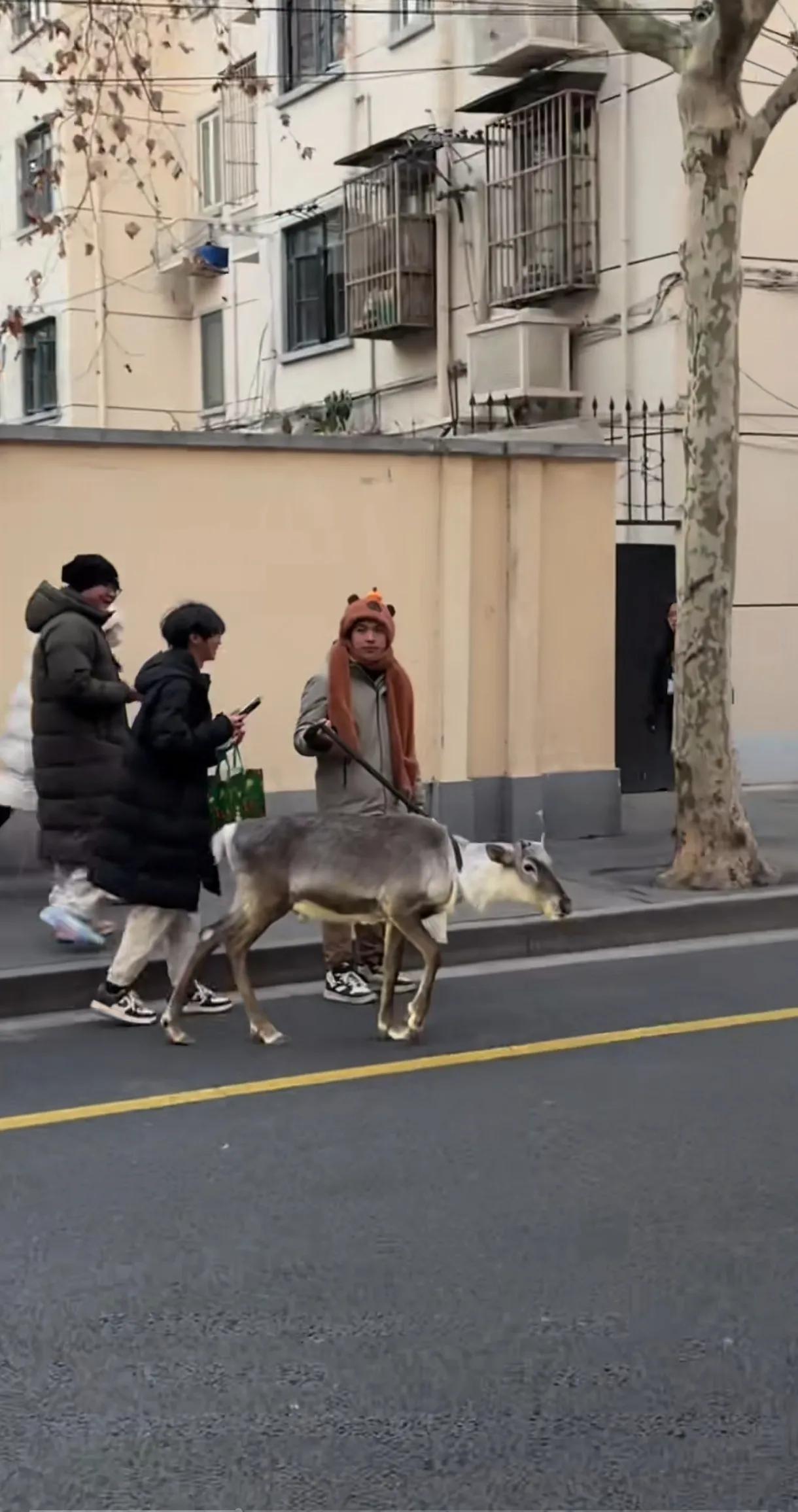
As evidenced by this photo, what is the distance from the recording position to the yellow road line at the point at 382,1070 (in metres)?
5.77

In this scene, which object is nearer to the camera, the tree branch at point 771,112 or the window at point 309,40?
the tree branch at point 771,112

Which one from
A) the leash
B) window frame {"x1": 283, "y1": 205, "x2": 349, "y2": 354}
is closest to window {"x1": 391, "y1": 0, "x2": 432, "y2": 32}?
window frame {"x1": 283, "y1": 205, "x2": 349, "y2": 354}

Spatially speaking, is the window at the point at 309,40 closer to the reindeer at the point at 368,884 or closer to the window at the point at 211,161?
the window at the point at 211,161

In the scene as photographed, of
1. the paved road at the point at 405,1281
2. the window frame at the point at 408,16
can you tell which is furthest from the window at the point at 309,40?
the paved road at the point at 405,1281

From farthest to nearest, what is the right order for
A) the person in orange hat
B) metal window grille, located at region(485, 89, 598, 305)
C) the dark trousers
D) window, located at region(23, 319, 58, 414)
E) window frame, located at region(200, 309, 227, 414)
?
1. window, located at region(23, 319, 58, 414)
2. window frame, located at region(200, 309, 227, 414)
3. metal window grille, located at region(485, 89, 598, 305)
4. the dark trousers
5. the person in orange hat

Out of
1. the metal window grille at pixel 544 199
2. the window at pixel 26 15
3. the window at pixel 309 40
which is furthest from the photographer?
the window at pixel 309 40

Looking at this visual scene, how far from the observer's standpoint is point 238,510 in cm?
1071

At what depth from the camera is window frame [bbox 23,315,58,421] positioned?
2516 cm

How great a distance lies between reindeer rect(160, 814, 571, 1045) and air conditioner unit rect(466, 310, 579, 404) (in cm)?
926

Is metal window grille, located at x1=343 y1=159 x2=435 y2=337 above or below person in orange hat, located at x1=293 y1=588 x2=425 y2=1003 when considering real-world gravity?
above

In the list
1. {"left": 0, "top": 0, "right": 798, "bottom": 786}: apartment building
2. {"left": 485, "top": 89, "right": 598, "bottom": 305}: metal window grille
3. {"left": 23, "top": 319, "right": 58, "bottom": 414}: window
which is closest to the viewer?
{"left": 0, "top": 0, "right": 798, "bottom": 786}: apartment building

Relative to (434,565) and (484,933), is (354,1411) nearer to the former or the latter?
(484,933)

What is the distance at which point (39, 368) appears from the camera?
25.8 metres

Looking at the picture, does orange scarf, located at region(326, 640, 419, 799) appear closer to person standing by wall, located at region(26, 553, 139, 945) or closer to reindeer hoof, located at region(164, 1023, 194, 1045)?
person standing by wall, located at region(26, 553, 139, 945)
